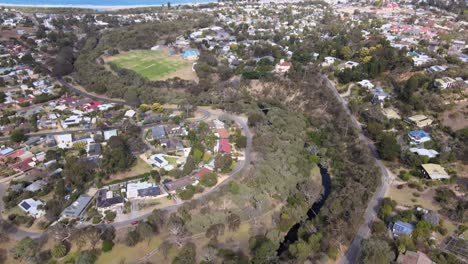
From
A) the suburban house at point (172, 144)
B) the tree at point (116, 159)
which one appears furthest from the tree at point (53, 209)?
the suburban house at point (172, 144)

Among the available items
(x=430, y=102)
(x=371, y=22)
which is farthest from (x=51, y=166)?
(x=371, y=22)

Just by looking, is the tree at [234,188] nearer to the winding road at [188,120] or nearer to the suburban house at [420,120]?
the winding road at [188,120]

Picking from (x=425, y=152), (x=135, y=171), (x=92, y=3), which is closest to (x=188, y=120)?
(x=135, y=171)

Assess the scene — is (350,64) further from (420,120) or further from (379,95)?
(420,120)

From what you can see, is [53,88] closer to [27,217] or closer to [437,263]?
[27,217]

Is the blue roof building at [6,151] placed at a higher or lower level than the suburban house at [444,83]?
lower

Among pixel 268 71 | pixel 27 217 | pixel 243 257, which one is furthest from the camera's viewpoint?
pixel 268 71
